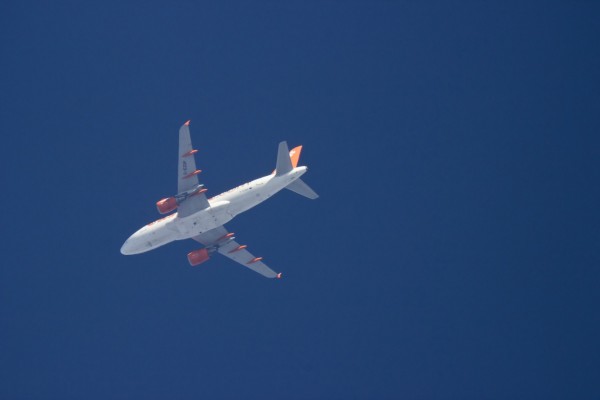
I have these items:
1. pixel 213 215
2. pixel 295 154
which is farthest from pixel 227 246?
pixel 295 154

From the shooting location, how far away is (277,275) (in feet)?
257

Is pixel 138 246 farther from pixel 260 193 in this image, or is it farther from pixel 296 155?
pixel 296 155

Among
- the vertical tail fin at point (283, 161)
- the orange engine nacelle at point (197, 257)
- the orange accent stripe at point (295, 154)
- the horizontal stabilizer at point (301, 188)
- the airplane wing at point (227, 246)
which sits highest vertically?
the orange accent stripe at point (295, 154)

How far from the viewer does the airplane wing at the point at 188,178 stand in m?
68.9

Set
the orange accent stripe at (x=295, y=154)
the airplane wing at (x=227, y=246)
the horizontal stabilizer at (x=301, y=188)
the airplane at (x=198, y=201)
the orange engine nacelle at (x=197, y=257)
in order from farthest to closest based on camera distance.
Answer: the airplane wing at (x=227, y=246) < the orange engine nacelle at (x=197, y=257) < the orange accent stripe at (x=295, y=154) < the horizontal stabilizer at (x=301, y=188) < the airplane at (x=198, y=201)

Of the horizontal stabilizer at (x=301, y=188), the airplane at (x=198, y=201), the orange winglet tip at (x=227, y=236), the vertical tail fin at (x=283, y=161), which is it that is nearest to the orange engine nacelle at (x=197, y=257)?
the orange winglet tip at (x=227, y=236)

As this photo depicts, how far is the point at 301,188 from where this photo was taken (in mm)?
71875

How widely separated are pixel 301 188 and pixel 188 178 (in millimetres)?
9671

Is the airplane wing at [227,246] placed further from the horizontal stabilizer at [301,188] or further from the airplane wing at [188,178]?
the horizontal stabilizer at [301,188]

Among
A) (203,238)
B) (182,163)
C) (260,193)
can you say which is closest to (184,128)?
(182,163)

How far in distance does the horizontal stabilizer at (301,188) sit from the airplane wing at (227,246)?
8912mm

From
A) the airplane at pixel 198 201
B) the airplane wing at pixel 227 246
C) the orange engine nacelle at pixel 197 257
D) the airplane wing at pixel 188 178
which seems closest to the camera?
the airplane wing at pixel 188 178

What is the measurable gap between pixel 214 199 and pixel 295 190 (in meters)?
6.99

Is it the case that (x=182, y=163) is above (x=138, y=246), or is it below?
above
